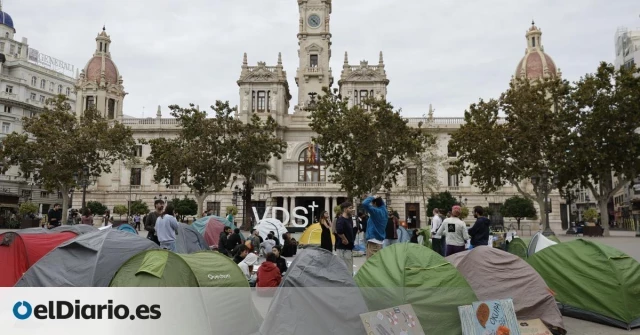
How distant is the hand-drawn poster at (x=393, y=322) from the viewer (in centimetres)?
621

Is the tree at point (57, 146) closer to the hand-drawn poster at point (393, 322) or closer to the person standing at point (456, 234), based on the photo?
the person standing at point (456, 234)

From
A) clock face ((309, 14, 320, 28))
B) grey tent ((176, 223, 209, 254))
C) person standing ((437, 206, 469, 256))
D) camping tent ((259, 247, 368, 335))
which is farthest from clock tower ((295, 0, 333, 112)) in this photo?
camping tent ((259, 247, 368, 335))

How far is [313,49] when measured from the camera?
184ft

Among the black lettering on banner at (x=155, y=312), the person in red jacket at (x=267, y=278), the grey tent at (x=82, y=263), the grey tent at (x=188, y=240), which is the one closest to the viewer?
the black lettering on banner at (x=155, y=312)

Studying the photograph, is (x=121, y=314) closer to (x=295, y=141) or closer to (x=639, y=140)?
(x=639, y=140)

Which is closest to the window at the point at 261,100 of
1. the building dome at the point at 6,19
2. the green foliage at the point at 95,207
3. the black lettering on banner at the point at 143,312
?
the green foliage at the point at 95,207

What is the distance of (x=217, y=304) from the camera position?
7547mm

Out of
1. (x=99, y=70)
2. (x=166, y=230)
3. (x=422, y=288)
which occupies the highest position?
(x=99, y=70)

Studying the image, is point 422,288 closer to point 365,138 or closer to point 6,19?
point 365,138

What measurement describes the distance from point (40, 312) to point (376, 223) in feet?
24.2

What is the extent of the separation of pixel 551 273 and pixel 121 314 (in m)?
7.71

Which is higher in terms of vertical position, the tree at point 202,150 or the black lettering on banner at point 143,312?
the tree at point 202,150

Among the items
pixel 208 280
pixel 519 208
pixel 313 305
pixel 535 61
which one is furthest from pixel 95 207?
pixel 535 61

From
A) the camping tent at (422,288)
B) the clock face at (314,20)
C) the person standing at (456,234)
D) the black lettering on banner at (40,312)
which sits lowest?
the black lettering on banner at (40,312)
